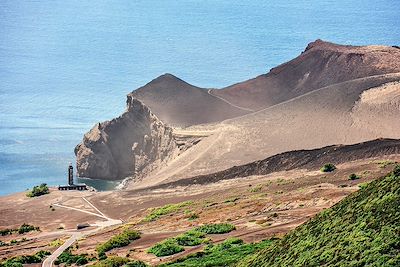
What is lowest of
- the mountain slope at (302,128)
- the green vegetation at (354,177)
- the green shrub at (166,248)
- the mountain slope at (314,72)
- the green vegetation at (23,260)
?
the green vegetation at (23,260)

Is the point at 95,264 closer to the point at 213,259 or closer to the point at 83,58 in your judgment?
the point at 213,259

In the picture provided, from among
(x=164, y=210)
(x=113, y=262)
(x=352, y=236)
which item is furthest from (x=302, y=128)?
(x=352, y=236)

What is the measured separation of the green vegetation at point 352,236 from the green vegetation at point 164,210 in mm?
28993

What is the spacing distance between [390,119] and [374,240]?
203 ft

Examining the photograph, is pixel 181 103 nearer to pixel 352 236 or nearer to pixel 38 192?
pixel 38 192

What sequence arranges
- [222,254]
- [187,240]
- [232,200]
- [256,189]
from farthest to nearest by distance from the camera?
[256,189] → [232,200] → [187,240] → [222,254]

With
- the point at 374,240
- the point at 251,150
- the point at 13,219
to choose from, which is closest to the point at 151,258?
the point at 374,240

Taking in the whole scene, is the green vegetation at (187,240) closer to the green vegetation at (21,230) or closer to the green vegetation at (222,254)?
the green vegetation at (222,254)

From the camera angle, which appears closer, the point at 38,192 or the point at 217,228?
the point at 217,228

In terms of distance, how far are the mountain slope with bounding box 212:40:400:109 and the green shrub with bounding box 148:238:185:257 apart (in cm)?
6418

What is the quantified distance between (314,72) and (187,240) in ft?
248

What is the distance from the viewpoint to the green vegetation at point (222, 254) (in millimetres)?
35500

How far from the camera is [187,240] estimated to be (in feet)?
142

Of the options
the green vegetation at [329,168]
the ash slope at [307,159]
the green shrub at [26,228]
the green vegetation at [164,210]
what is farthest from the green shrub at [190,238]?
the green shrub at [26,228]
